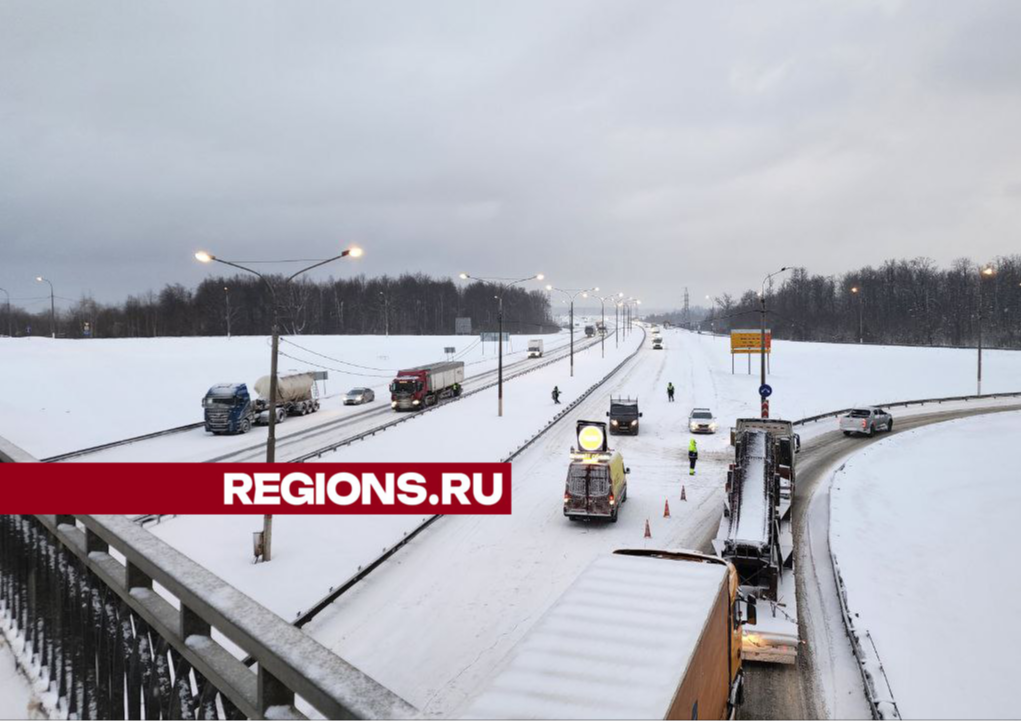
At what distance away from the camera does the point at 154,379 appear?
55938 millimetres

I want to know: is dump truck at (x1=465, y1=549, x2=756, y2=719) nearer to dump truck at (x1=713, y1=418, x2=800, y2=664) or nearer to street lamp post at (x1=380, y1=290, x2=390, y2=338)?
dump truck at (x1=713, y1=418, x2=800, y2=664)

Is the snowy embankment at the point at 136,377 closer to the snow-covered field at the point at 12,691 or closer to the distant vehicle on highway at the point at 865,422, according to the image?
the snow-covered field at the point at 12,691

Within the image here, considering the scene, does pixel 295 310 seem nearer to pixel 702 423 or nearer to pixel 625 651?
pixel 702 423

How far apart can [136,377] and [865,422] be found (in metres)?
58.2

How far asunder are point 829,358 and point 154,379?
3191 inches

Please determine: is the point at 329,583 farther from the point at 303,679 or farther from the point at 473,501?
the point at 303,679

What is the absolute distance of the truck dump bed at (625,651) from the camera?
19.8ft

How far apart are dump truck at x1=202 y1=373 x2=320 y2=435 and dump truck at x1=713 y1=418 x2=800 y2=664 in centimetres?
2524

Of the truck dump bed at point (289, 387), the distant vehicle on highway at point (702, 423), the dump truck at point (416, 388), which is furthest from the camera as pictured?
the dump truck at point (416, 388)
